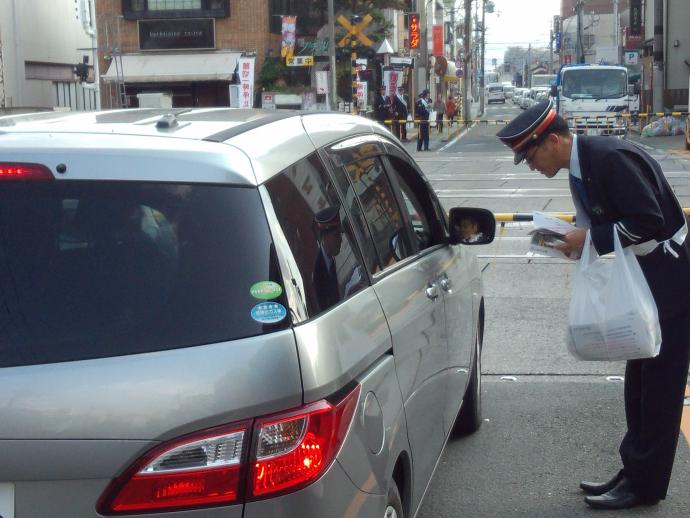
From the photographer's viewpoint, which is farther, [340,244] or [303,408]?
[340,244]

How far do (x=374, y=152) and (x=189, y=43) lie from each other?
3985 cm

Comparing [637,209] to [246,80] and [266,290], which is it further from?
[246,80]

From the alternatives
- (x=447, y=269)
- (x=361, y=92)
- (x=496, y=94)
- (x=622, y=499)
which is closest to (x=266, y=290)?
(x=447, y=269)

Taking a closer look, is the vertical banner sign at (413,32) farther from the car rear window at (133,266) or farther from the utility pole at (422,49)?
the car rear window at (133,266)

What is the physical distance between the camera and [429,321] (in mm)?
3768

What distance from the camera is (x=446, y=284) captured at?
4312 millimetres

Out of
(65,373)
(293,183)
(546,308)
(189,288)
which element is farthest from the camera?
(546,308)

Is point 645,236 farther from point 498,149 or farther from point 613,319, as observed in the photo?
point 498,149

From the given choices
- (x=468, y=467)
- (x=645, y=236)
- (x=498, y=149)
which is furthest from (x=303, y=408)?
(x=498, y=149)

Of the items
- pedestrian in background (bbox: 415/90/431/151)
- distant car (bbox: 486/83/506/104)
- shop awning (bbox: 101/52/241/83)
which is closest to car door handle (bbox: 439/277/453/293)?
pedestrian in background (bbox: 415/90/431/151)

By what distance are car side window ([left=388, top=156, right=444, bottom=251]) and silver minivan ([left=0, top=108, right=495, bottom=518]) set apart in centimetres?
126

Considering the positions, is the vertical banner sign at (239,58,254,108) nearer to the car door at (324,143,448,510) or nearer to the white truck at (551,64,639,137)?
the white truck at (551,64,639,137)

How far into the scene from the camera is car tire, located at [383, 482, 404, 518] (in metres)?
2.99

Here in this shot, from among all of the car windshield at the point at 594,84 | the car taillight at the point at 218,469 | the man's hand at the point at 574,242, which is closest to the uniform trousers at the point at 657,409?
the man's hand at the point at 574,242
